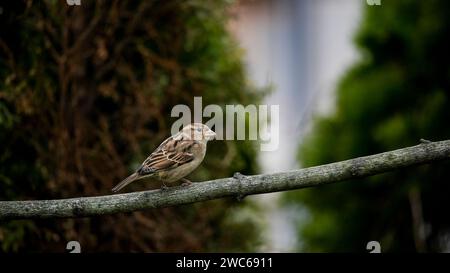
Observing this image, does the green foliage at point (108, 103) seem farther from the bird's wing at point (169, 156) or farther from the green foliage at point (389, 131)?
the green foliage at point (389, 131)

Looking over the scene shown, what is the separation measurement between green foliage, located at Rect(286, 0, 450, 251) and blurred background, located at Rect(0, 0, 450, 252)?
0.04ft

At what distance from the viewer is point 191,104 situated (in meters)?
5.71

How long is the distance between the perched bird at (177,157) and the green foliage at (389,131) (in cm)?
191

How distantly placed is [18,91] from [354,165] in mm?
2199

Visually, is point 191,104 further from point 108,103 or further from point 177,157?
point 177,157

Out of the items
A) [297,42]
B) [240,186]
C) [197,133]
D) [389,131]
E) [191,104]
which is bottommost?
[240,186]

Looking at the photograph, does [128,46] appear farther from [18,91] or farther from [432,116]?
[432,116]

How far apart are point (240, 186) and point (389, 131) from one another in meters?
2.50

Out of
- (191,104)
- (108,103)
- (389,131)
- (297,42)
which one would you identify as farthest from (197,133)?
(297,42)

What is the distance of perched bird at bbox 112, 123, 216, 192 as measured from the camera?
4645mm

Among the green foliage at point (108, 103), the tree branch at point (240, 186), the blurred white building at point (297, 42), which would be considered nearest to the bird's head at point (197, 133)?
the green foliage at point (108, 103)

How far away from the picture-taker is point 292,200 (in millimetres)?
7035

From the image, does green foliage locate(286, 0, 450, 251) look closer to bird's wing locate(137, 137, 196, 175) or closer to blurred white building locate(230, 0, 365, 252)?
bird's wing locate(137, 137, 196, 175)

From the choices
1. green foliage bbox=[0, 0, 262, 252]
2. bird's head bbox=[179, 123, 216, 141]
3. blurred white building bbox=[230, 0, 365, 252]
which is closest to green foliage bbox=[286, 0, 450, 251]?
green foliage bbox=[0, 0, 262, 252]
